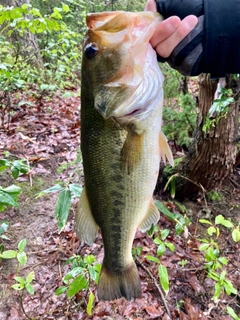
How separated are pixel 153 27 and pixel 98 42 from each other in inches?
11.2

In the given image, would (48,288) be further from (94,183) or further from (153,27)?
(153,27)

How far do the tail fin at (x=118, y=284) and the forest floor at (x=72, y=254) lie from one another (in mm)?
1068

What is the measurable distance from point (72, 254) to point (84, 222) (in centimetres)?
187

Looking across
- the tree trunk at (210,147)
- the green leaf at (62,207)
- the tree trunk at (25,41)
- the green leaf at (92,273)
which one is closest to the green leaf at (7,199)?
the green leaf at (62,207)

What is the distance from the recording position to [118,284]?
6.89 ft

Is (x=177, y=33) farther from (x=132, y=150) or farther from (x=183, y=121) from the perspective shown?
(x=183, y=121)

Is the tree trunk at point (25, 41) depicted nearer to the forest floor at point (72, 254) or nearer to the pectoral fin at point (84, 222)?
the forest floor at point (72, 254)

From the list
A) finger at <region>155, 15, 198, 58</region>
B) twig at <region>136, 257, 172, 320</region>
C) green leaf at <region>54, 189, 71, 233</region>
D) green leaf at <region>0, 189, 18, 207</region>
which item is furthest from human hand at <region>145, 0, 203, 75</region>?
twig at <region>136, 257, 172, 320</region>

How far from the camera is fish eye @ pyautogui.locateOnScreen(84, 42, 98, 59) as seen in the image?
1637 mm

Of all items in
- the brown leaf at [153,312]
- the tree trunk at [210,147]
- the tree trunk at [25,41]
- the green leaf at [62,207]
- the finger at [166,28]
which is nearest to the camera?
the finger at [166,28]

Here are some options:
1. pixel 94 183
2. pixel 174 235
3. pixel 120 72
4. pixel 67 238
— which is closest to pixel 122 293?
pixel 94 183

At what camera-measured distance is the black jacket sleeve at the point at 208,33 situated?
160cm

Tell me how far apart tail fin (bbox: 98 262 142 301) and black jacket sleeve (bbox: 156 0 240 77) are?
1.35 meters

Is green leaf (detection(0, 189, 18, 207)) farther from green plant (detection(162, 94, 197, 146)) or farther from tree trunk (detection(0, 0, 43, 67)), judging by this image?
tree trunk (detection(0, 0, 43, 67))
